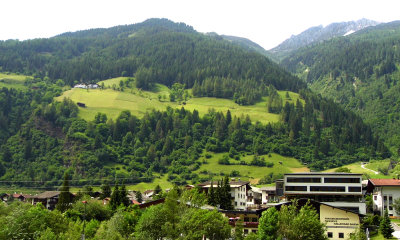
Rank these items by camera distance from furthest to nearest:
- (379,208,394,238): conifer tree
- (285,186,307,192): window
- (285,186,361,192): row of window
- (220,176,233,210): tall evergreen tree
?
1. (285,186,307,192): window
2. (285,186,361,192): row of window
3. (220,176,233,210): tall evergreen tree
4. (379,208,394,238): conifer tree

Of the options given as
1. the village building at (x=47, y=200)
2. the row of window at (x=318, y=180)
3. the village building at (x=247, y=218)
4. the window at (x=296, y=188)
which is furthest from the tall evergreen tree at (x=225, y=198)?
the village building at (x=47, y=200)

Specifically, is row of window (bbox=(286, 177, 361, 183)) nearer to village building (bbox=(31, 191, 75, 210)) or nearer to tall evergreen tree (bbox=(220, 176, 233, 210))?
tall evergreen tree (bbox=(220, 176, 233, 210))

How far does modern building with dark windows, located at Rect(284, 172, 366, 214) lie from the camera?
115312mm

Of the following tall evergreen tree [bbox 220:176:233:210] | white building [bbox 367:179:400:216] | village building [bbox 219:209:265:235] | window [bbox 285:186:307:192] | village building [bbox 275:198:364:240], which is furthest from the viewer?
window [bbox 285:186:307:192]

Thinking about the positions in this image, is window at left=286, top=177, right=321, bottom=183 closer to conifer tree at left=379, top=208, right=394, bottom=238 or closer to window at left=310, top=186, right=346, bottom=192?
window at left=310, top=186, right=346, bottom=192

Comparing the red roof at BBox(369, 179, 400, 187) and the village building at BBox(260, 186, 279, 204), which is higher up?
the red roof at BBox(369, 179, 400, 187)

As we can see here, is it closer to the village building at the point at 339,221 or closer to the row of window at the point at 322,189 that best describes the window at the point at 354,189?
the row of window at the point at 322,189

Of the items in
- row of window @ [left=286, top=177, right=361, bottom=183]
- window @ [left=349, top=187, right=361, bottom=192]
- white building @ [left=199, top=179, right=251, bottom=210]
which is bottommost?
white building @ [left=199, top=179, right=251, bottom=210]

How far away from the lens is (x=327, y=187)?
118438mm

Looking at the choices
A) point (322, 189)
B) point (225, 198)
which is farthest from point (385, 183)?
point (225, 198)

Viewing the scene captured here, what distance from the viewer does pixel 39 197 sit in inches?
5832

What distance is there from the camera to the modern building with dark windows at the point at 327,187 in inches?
4540

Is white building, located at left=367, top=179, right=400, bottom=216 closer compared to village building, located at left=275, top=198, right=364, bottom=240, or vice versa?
village building, located at left=275, top=198, right=364, bottom=240

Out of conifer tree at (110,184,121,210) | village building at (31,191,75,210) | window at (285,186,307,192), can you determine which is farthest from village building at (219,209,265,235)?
village building at (31,191,75,210)
